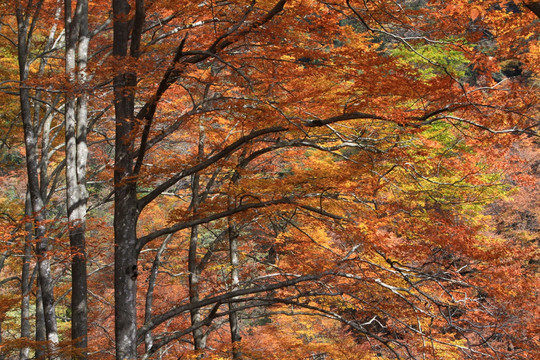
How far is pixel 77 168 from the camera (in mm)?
6215

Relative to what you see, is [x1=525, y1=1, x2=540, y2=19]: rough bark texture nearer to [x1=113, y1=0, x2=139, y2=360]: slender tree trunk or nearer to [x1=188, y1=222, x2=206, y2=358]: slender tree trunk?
[x1=113, y1=0, x2=139, y2=360]: slender tree trunk

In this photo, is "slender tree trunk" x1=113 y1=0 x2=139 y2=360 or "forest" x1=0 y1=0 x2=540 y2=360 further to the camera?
"slender tree trunk" x1=113 y1=0 x2=139 y2=360

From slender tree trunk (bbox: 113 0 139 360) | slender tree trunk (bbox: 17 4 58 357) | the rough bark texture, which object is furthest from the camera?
slender tree trunk (bbox: 17 4 58 357)

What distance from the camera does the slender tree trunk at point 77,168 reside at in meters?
5.77

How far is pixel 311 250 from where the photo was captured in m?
9.40

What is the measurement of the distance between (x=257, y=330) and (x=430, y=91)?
41.3 ft

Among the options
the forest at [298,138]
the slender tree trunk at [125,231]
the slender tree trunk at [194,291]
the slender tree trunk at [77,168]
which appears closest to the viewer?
the forest at [298,138]

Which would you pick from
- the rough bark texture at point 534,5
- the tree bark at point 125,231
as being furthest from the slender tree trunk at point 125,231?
the rough bark texture at point 534,5

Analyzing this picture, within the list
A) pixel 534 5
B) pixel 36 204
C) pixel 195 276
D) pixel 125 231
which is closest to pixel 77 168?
pixel 36 204

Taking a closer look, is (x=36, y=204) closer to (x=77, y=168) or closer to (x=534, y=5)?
(x=77, y=168)

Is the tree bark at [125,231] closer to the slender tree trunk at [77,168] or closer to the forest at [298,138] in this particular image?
the forest at [298,138]

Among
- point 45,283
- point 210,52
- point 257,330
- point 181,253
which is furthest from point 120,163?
point 257,330

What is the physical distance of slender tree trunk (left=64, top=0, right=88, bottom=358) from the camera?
5.77 meters

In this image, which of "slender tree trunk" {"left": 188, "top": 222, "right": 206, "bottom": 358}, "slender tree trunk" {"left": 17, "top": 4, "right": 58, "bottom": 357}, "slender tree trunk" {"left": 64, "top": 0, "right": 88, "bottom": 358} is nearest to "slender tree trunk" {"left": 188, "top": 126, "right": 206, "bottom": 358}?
"slender tree trunk" {"left": 188, "top": 222, "right": 206, "bottom": 358}
